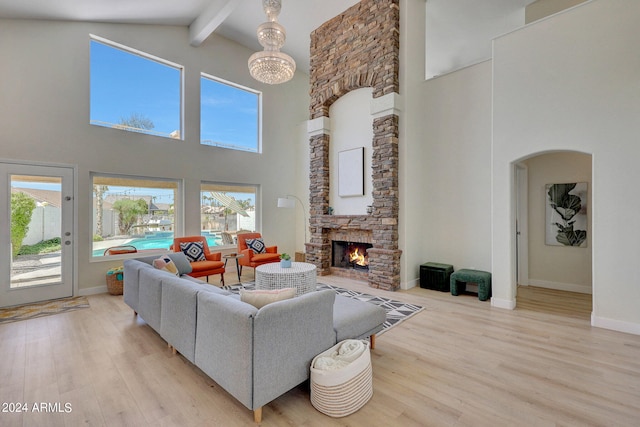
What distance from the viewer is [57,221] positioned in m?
4.67

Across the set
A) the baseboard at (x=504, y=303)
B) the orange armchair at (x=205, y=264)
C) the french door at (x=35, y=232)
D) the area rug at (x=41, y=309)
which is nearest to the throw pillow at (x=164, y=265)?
the orange armchair at (x=205, y=264)

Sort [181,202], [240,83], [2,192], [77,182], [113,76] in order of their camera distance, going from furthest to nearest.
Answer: [240,83], [181,202], [113,76], [77,182], [2,192]

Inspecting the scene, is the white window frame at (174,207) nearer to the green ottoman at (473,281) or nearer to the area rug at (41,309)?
the area rug at (41,309)

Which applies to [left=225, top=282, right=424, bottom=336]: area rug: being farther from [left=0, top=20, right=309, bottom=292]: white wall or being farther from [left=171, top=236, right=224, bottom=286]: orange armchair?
[left=0, top=20, right=309, bottom=292]: white wall

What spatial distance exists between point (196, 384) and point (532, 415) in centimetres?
251

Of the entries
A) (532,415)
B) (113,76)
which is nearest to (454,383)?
(532,415)

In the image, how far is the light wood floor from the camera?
6.52ft

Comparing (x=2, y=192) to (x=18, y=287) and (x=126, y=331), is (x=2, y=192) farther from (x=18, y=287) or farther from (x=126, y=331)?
(x=126, y=331)

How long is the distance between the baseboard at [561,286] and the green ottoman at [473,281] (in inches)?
52.7

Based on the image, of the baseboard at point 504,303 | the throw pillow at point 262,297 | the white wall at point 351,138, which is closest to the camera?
the throw pillow at point 262,297

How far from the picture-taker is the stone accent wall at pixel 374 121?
524 centimetres

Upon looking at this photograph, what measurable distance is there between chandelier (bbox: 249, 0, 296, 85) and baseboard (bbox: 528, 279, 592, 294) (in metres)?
5.54

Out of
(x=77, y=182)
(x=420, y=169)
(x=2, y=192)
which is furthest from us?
(x=420, y=169)

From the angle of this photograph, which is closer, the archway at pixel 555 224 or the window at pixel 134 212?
the archway at pixel 555 224
